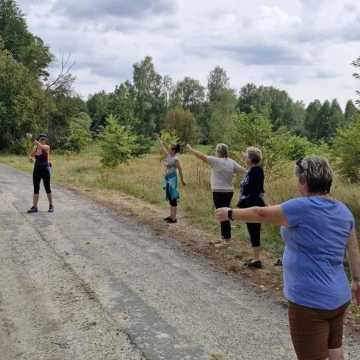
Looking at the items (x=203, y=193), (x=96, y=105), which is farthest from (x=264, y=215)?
(x=96, y=105)

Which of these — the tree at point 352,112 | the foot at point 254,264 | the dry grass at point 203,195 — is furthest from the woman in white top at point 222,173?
the tree at point 352,112

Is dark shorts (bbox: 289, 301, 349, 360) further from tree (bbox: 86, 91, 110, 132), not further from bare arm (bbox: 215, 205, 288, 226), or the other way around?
tree (bbox: 86, 91, 110, 132)

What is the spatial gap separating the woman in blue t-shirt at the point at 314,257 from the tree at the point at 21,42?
52.6 meters

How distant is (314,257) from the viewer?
9.91 feet

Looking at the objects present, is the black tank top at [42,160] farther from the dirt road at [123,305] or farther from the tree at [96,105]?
the tree at [96,105]

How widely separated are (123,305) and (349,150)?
13.5 metres

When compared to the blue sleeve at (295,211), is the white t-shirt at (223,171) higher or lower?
lower

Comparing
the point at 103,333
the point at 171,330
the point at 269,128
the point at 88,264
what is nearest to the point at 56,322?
the point at 103,333

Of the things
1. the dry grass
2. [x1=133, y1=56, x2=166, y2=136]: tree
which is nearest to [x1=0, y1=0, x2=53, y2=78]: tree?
[x1=133, y1=56, x2=166, y2=136]: tree

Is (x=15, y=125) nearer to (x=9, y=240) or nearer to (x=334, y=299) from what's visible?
(x=9, y=240)

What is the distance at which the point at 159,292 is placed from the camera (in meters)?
6.11

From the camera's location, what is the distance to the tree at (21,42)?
5312cm

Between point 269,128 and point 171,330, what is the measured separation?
13.6m

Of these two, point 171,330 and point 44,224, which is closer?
point 171,330
